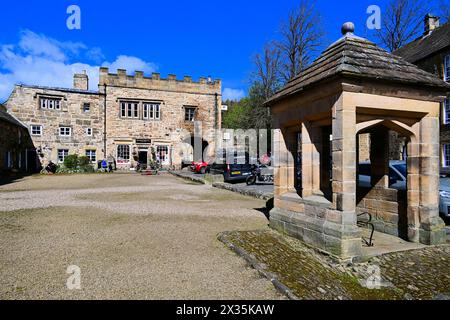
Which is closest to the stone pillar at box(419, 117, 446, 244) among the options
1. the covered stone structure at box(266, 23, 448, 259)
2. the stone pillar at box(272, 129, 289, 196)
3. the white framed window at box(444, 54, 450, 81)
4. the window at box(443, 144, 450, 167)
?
the covered stone structure at box(266, 23, 448, 259)

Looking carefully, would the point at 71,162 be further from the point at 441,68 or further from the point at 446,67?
the point at 446,67

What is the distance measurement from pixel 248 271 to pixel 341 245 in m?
1.50

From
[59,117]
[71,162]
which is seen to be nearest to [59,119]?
[59,117]

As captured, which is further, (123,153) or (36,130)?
(123,153)

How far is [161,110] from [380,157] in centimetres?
2694

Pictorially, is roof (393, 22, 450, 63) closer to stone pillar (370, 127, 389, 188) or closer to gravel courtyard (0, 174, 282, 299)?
stone pillar (370, 127, 389, 188)

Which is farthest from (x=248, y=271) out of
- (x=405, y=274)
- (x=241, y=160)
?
(x=241, y=160)

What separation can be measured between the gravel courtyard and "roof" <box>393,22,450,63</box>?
20.8 m

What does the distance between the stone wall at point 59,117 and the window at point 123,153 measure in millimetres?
1687

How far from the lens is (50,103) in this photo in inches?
1099

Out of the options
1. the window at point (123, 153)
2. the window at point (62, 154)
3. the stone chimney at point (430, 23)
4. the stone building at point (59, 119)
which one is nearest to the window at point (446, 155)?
the stone chimney at point (430, 23)

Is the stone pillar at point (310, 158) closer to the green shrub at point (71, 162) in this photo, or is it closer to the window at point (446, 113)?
the window at point (446, 113)

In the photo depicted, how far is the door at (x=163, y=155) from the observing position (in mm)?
30734
